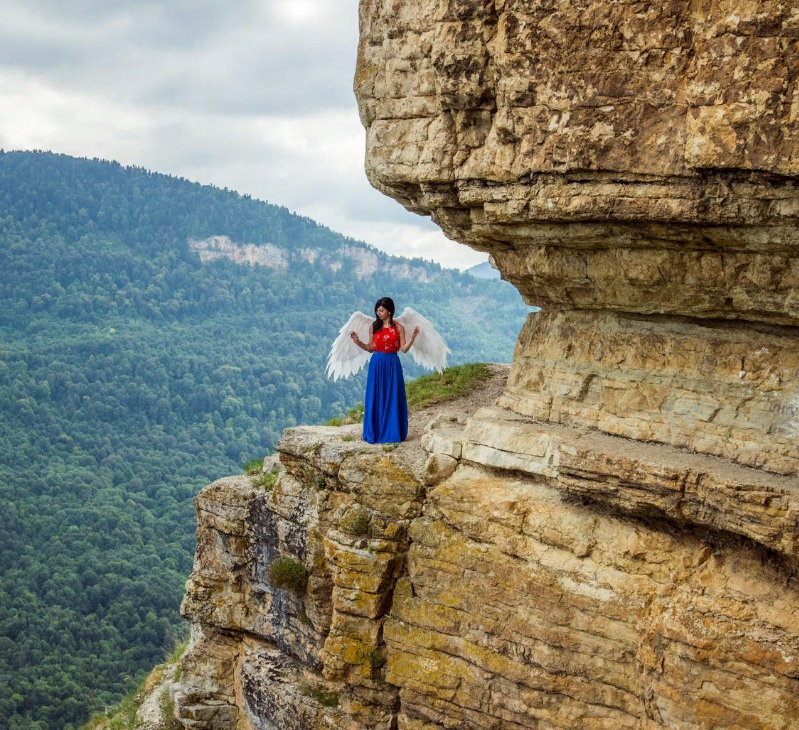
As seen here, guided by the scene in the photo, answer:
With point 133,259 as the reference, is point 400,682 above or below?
below


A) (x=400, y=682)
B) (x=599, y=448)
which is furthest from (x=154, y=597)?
(x=599, y=448)

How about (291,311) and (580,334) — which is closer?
(580,334)

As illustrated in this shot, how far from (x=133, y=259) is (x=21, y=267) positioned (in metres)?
16.9

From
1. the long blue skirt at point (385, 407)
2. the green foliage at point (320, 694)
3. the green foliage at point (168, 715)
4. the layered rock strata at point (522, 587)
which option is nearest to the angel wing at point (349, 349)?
the long blue skirt at point (385, 407)

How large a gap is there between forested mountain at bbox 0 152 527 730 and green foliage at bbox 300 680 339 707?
2030 centimetres

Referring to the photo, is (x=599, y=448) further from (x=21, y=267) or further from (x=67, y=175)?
(x=67, y=175)

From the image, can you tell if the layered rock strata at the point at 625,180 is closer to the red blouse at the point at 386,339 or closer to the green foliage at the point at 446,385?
the red blouse at the point at 386,339

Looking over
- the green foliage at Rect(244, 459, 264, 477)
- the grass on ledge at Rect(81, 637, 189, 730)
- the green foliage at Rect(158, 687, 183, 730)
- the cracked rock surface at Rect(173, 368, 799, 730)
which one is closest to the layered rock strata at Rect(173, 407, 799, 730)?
the cracked rock surface at Rect(173, 368, 799, 730)

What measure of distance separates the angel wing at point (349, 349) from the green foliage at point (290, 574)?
3168mm

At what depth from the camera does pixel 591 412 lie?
452 inches

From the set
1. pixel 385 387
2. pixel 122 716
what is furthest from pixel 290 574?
pixel 122 716

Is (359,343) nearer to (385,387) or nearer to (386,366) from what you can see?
(386,366)

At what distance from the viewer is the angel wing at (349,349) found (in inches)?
596

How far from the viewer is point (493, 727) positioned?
11.4 m
